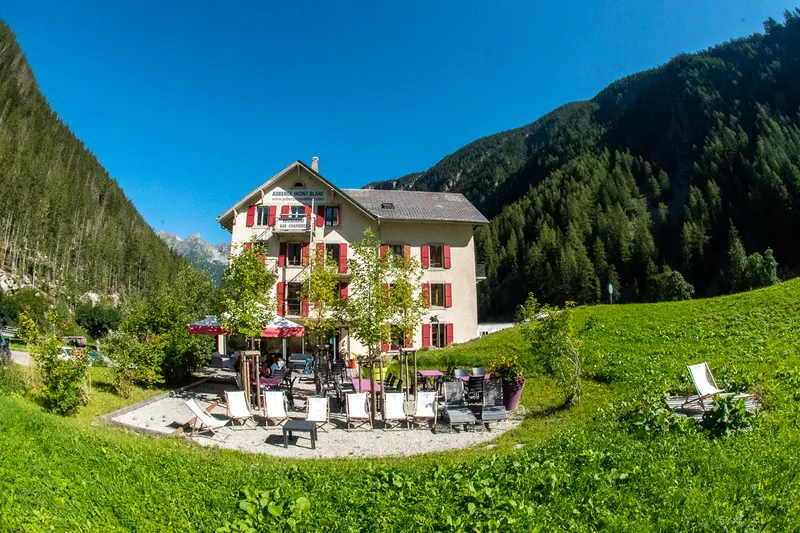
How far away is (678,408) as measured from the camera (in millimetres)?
8352

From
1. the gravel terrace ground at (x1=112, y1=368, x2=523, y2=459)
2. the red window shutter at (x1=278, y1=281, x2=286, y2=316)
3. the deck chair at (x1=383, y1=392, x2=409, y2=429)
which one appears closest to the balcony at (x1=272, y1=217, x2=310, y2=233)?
the red window shutter at (x1=278, y1=281, x2=286, y2=316)

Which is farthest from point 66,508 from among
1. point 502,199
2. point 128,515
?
point 502,199

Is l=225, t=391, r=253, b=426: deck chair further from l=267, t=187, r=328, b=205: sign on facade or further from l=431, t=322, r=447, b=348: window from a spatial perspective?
l=267, t=187, r=328, b=205: sign on facade

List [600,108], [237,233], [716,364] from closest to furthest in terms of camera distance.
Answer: [716,364]
[237,233]
[600,108]

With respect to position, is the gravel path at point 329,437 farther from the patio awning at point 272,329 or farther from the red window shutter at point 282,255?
the red window shutter at point 282,255

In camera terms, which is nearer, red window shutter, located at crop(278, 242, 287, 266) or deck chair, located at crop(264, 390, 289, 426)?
deck chair, located at crop(264, 390, 289, 426)

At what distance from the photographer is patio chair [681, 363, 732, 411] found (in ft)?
27.7

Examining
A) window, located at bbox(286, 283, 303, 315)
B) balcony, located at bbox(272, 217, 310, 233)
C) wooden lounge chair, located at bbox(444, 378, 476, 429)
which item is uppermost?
balcony, located at bbox(272, 217, 310, 233)

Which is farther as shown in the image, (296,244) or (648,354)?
(296,244)

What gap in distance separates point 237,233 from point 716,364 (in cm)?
2415

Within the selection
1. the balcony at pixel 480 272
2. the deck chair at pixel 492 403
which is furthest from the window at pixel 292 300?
the deck chair at pixel 492 403

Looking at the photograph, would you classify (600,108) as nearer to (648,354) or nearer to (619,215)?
(619,215)

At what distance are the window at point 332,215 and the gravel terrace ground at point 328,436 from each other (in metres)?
16.6

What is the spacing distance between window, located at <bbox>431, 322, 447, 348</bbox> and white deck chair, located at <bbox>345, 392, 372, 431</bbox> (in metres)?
16.6
